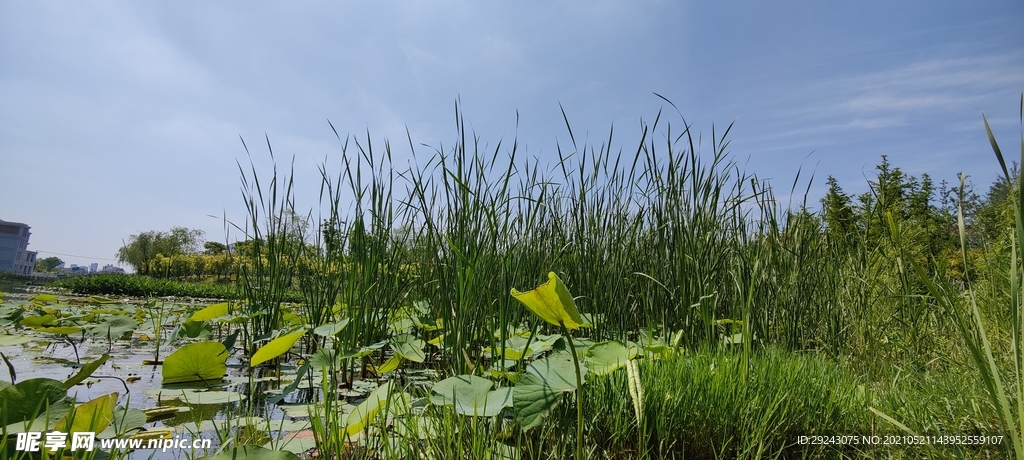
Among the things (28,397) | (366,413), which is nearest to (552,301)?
(366,413)

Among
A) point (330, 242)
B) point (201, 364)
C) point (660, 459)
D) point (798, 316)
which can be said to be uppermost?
point (330, 242)

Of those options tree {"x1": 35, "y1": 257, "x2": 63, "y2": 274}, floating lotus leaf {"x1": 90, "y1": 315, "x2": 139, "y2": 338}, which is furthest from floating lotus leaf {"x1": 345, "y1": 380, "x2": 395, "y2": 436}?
tree {"x1": 35, "y1": 257, "x2": 63, "y2": 274}

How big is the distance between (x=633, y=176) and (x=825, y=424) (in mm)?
1192

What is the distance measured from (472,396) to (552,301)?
14.1 inches

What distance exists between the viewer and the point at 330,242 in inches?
78.0

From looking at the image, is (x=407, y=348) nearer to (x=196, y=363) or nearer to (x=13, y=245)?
(x=196, y=363)

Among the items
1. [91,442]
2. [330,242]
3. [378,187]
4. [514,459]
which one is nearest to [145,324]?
[330,242]

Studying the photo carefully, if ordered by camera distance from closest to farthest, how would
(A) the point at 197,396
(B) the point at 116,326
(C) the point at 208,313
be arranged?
(A) the point at 197,396
(C) the point at 208,313
(B) the point at 116,326

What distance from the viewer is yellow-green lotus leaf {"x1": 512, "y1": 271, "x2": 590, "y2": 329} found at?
0.73m

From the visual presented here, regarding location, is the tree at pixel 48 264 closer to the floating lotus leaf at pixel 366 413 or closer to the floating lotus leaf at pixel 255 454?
the floating lotus leaf at pixel 366 413

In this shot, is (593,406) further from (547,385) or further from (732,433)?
(732,433)

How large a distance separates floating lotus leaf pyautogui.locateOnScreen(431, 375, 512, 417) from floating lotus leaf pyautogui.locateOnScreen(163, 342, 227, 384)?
0.84 m

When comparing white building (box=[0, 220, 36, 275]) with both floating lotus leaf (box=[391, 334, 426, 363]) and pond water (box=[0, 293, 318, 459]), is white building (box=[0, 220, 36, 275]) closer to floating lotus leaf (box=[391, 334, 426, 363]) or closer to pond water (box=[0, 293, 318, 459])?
→ pond water (box=[0, 293, 318, 459])

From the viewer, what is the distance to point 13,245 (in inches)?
1962
